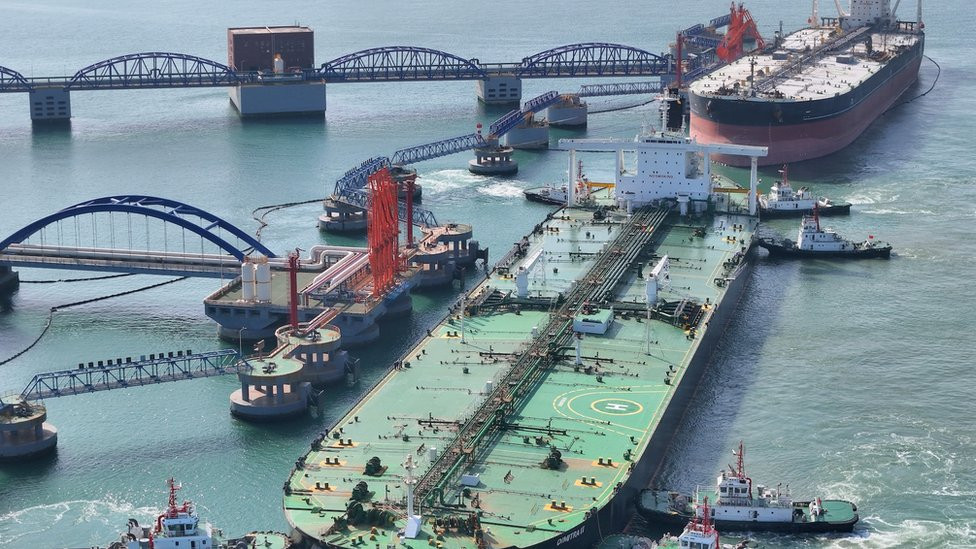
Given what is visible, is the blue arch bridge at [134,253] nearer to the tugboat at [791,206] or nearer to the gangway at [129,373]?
the gangway at [129,373]

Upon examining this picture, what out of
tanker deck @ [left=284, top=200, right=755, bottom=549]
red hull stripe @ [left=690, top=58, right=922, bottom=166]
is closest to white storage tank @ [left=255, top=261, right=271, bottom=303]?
tanker deck @ [left=284, top=200, right=755, bottom=549]

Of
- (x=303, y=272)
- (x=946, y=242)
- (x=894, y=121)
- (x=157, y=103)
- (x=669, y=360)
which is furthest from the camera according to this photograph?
(x=157, y=103)

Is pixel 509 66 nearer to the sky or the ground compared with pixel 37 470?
nearer to the sky

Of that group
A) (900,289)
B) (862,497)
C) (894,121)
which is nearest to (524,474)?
(862,497)

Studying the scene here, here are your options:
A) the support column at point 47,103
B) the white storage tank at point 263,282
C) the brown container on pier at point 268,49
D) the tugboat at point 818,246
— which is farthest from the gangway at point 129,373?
the brown container on pier at point 268,49

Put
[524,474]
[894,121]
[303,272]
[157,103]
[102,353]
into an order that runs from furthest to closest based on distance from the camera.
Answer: [157,103], [894,121], [303,272], [102,353], [524,474]

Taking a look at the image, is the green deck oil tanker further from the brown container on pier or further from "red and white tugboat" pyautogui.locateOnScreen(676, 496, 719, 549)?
the brown container on pier

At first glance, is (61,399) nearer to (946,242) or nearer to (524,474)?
(524,474)

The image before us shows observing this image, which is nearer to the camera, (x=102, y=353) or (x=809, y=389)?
(x=809, y=389)

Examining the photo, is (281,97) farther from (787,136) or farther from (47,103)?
(787,136)
